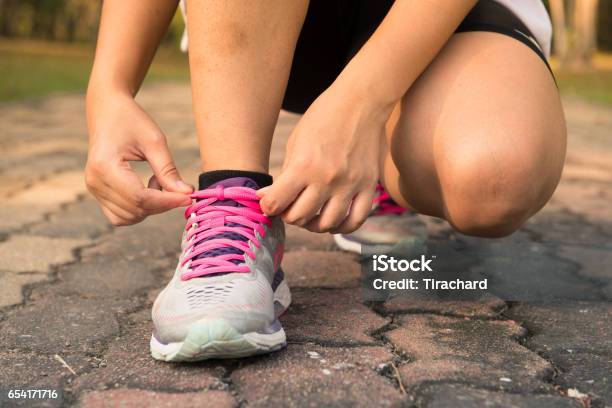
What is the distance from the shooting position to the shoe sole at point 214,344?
3.87 ft

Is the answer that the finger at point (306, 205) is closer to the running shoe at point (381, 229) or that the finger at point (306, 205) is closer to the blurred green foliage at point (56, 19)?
the running shoe at point (381, 229)

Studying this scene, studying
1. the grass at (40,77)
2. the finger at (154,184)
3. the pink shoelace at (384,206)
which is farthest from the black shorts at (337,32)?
the grass at (40,77)

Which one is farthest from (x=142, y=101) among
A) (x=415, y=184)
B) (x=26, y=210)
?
(x=415, y=184)

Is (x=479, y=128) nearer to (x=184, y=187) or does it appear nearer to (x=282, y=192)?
(x=282, y=192)

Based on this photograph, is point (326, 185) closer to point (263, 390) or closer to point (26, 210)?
point (263, 390)

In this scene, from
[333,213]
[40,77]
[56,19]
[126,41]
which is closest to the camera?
[333,213]

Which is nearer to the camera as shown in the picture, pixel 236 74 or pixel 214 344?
pixel 214 344

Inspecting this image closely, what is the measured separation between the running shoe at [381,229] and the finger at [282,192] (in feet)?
2.32

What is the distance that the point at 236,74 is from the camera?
4.64ft

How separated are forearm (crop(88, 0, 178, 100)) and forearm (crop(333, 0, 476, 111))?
469 mm

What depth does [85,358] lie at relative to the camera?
Result: 1.31 meters

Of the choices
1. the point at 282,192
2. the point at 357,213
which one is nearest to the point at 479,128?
the point at 357,213

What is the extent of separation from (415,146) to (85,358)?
674 mm

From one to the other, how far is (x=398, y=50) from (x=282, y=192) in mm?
325
